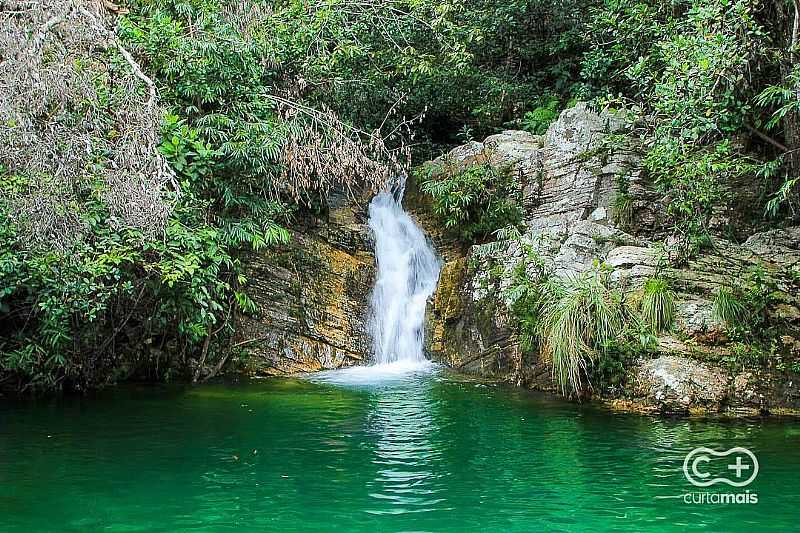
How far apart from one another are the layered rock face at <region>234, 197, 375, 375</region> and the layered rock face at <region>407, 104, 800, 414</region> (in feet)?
4.58

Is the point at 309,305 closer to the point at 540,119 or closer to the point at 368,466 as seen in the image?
the point at 540,119

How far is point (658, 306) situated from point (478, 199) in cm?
470

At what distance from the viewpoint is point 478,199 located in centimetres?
1322

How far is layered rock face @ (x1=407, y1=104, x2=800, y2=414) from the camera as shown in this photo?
862 centimetres

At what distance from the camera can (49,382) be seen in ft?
32.0

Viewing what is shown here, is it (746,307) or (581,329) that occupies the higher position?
(746,307)

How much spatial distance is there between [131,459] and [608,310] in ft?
18.7

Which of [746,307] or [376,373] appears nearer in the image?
[746,307]

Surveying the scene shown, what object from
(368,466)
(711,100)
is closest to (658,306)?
(711,100)

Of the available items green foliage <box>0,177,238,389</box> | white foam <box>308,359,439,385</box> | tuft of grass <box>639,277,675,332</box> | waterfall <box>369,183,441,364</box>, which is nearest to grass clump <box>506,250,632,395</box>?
tuft of grass <box>639,277,675,332</box>

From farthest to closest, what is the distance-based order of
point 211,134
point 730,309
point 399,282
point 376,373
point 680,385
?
1. point 399,282
2. point 376,373
3. point 211,134
4. point 730,309
5. point 680,385

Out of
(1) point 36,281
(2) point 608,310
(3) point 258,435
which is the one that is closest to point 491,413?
(2) point 608,310

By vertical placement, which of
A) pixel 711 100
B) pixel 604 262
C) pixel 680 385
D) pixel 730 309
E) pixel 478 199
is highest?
pixel 711 100

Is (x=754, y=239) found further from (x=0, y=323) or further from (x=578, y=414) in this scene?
(x=0, y=323)
